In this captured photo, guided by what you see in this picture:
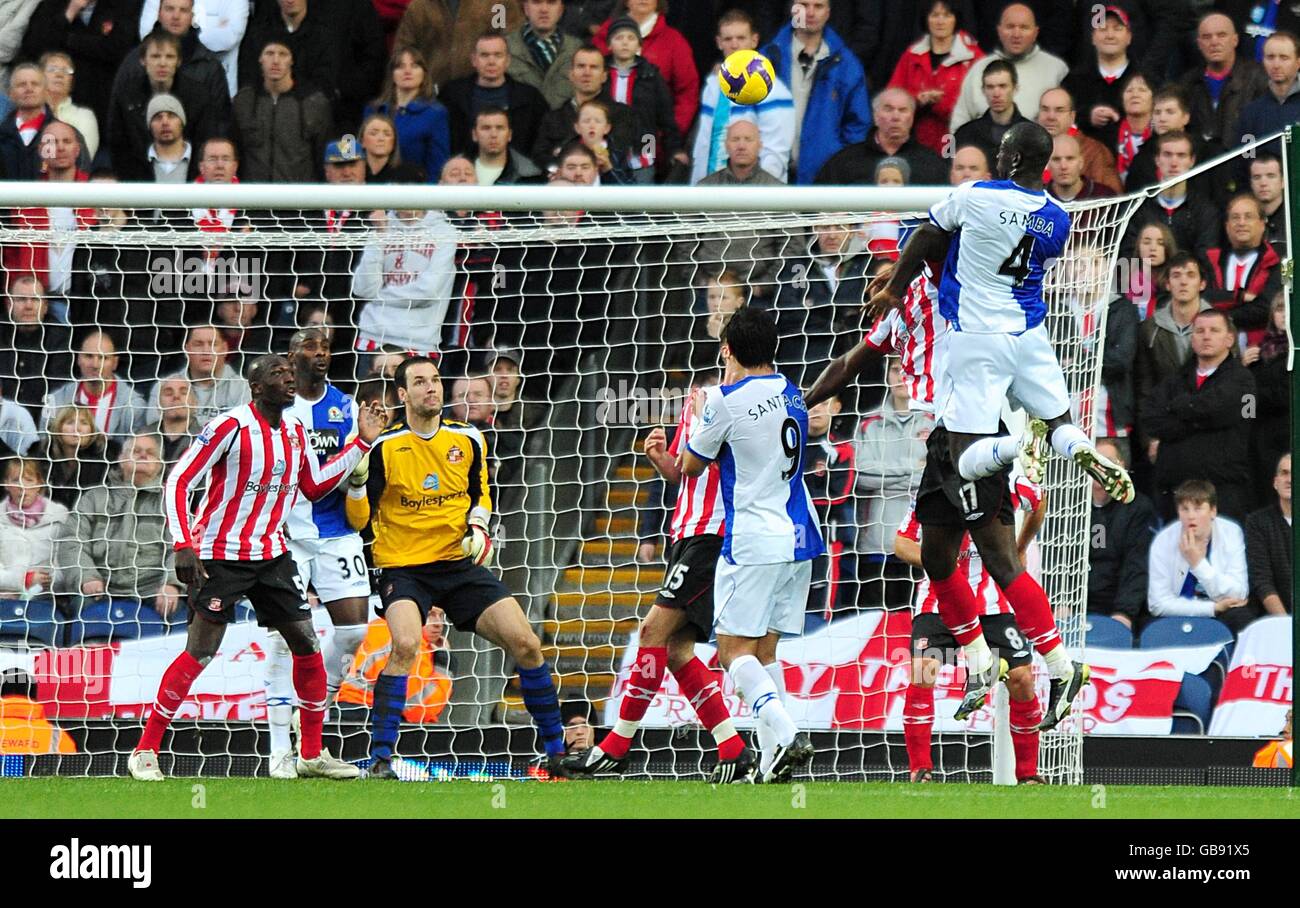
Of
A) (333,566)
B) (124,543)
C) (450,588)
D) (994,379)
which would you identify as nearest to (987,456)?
(994,379)

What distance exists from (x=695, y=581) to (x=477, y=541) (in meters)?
1.05

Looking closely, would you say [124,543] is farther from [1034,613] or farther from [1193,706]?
[1193,706]

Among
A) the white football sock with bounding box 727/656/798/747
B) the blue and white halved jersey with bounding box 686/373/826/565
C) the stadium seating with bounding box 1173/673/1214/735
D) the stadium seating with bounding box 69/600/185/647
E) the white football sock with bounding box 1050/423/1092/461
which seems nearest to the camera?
the white football sock with bounding box 1050/423/1092/461

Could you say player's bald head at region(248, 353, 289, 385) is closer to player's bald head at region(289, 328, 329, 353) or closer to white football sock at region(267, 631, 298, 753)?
player's bald head at region(289, 328, 329, 353)

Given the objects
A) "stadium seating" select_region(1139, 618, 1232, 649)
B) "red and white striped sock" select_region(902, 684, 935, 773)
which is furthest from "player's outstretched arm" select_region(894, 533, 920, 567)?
"stadium seating" select_region(1139, 618, 1232, 649)

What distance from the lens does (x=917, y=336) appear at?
824 cm

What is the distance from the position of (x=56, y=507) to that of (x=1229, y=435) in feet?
22.1

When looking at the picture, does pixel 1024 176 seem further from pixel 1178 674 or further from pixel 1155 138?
pixel 1155 138

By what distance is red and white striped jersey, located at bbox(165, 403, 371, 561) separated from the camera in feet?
27.9

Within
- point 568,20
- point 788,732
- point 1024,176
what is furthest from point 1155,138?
point 788,732

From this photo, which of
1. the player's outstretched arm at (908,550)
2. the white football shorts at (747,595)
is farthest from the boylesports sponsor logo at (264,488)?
the player's outstretched arm at (908,550)

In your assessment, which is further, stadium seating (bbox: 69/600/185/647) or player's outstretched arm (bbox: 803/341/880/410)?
stadium seating (bbox: 69/600/185/647)

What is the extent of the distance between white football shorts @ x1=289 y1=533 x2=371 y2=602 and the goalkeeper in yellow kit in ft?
2.12
